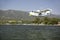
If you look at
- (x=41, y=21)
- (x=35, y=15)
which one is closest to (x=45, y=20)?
(x=41, y=21)

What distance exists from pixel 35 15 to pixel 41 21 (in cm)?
1161

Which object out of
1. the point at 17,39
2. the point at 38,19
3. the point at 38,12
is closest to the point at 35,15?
the point at 38,12

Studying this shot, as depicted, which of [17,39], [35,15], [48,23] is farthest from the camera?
[35,15]

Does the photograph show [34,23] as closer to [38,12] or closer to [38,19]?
[38,19]

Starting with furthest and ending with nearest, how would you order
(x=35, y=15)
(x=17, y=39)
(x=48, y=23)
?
(x=35, y=15), (x=48, y=23), (x=17, y=39)

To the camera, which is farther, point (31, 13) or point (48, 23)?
point (31, 13)

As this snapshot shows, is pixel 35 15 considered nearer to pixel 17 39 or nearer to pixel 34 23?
pixel 34 23

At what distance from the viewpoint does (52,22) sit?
72.6m

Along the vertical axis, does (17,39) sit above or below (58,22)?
above

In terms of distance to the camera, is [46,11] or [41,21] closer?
[41,21]

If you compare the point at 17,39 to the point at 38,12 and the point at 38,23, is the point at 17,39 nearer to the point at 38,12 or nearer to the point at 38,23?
the point at 38,23

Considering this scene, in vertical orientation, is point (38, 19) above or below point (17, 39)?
below

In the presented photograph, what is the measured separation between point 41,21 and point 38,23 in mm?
1112

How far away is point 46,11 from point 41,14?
7.58 ft
